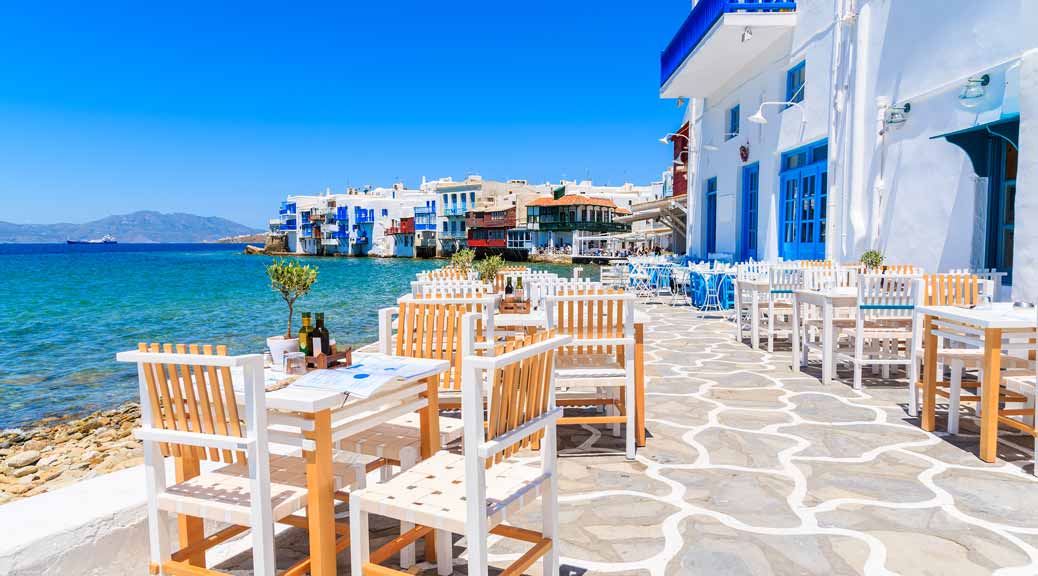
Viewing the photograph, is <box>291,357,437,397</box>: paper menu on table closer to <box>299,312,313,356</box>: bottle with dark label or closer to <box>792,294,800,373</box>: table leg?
<box>299,312,313,356</box>: bottle with dark label

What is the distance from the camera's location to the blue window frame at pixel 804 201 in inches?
391

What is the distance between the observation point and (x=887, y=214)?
800cm

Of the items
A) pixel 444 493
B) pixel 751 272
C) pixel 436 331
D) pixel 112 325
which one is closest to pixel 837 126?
pixel 751 272

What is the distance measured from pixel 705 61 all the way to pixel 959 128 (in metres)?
6.71

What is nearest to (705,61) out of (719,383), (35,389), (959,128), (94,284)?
(959,128)

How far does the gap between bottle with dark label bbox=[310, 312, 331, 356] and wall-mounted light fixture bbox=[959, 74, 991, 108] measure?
256 inches

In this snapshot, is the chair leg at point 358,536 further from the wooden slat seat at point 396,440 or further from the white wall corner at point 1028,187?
the white wall corner at point 1028,187

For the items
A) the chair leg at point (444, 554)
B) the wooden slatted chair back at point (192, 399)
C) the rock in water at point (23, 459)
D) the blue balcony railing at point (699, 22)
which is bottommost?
the rock in water at point (23, 459)

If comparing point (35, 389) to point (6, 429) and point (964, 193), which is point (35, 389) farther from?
point (964, 193)

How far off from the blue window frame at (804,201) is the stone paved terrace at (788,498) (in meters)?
5.45

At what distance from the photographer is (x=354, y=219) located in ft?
269

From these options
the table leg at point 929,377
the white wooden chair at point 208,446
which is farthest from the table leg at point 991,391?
the white wooden chair at point 208,446

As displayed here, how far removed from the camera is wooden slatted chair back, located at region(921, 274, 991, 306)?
4.75 m

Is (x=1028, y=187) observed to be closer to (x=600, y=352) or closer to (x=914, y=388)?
(x=914, y=388)
